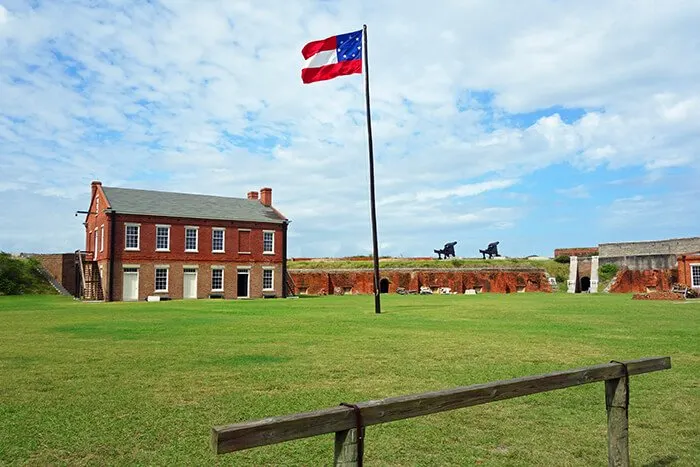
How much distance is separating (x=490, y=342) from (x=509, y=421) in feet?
22.9

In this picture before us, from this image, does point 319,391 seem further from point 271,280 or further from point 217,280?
point 271,280

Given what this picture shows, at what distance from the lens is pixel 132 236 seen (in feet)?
130

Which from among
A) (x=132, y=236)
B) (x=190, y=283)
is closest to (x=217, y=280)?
(x=190, y=283)

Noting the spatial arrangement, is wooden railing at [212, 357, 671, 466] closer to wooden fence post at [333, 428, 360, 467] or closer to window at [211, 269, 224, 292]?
wooden fence post at [333, 428, 360, 467]

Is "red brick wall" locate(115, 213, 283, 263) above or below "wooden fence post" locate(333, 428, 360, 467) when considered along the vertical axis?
above

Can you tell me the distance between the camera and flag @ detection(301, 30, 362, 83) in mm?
22312

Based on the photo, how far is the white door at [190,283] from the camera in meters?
41.8

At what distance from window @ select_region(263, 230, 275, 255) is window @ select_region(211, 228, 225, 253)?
354 centimetres

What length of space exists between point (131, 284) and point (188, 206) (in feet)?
24.6

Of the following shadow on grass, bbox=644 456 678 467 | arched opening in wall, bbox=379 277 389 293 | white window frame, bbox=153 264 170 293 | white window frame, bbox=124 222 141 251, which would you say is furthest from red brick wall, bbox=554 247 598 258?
shadow on grass, bbox=644 456 678 467

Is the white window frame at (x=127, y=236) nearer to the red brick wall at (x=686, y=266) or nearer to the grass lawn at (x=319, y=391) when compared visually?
the grass lawn at (x=319, y=391)

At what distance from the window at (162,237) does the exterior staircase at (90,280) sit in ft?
15.6

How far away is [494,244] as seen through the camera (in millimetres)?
61969

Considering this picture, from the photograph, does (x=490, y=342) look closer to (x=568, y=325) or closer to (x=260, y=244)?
(x=568, y=325)
